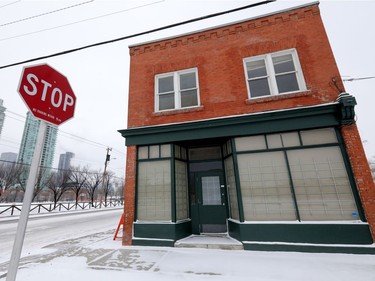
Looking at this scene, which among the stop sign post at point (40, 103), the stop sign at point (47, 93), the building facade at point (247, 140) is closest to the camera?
the stop sign post at point (40, 103)

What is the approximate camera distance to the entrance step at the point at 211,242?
6805mm

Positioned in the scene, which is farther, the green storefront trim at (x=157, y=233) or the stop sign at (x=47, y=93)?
the green storefront trim at (x=157, y=233)

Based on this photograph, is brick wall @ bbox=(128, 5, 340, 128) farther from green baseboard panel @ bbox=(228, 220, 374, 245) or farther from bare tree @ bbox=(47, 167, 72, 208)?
bare tree @ bbox=(47, 167, 72, 208)

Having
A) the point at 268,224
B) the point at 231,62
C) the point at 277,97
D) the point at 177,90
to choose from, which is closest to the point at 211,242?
the point at 268,224

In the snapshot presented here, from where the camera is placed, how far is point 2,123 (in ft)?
99.7

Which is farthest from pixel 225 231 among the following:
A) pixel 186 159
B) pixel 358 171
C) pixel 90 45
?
pixel 90 45

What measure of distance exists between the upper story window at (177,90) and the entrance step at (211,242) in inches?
212

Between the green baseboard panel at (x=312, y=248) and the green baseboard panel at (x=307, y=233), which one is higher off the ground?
the green baseboard panel at (x=307, y=233)

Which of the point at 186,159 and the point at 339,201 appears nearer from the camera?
the point at 339,201

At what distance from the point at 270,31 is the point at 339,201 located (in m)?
6.87

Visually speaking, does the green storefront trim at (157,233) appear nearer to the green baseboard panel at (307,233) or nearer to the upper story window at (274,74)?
the green baseboard panel at (307,233)

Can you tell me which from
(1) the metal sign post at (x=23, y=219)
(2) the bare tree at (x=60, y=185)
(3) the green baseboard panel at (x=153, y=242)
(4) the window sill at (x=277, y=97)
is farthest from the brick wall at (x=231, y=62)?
(2) the bare tree at (x=60, y=185)

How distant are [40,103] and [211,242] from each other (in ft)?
22.3

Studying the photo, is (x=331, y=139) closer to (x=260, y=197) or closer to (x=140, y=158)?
(x=260, y=197)
